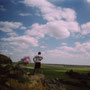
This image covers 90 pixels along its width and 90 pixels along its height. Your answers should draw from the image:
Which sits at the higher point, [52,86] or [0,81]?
[0,81]

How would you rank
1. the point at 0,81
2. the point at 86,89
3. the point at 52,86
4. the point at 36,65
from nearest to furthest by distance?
1. the point at 0,81
2. the point at 52,86
3. the point at 36,65
4. the point at 86,89

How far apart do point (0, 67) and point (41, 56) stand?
3.89 m

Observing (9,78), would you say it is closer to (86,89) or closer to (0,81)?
(0,81)

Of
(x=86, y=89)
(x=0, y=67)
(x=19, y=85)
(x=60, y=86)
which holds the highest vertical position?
(x=0, y=67)

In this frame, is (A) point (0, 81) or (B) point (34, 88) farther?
(B) point (34, 88)

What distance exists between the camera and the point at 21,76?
547 centimetres

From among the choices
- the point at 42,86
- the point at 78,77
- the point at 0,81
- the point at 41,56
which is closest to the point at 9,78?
the point at 0,81

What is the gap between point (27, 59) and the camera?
Result: 6.69 meters

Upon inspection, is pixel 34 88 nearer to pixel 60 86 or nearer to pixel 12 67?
pixel 12 67

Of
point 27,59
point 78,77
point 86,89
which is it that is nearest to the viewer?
point 27,59

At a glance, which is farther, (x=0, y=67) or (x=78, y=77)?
(x=78, y=77)

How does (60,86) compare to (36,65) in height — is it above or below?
below

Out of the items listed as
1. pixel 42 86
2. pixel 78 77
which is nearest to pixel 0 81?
pixel 42 86

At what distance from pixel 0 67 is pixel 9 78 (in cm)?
63
